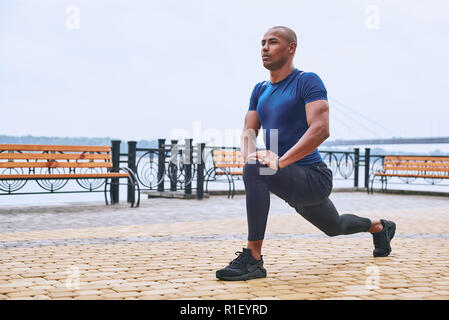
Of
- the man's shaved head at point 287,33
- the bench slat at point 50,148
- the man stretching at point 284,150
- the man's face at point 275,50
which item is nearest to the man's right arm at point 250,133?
the man stretching at point 284,150

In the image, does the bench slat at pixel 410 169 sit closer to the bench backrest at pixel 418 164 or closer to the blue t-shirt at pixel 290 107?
the bench backrest at pixel 418 164

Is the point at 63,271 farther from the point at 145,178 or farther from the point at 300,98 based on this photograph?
the point at 145,178

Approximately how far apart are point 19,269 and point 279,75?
2.12m

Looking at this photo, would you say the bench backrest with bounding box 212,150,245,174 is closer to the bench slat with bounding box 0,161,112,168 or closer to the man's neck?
the bench slat with bounding box 0,161,112,168

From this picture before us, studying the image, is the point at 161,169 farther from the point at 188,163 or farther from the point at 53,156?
the point at 53,156

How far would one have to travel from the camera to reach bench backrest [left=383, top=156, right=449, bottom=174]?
1350 cm

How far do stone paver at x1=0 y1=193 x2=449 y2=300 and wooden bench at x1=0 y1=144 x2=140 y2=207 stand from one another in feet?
2.40

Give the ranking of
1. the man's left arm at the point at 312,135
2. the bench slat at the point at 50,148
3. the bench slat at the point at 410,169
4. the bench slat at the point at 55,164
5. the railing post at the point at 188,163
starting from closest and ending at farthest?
the man's left arm at the point at 312,135 < the bench slat at the point at 55,164 < the bench slat at the point at 50,148 < the railing post at the point at 188,163 < the bench slat at the point at 410,169

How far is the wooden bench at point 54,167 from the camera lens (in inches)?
315

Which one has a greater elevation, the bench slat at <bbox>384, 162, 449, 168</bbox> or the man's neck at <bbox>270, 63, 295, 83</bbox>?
the man's neck at <bbox>270, 63, 295, 83</bbox>

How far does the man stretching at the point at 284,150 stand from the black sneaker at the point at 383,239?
83 cm

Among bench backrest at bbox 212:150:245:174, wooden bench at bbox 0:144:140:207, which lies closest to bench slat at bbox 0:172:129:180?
wooden bench at bbox 0:144:140:207

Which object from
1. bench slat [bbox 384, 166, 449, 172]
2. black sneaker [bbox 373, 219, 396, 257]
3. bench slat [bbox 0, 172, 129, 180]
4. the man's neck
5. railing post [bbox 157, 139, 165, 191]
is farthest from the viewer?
bench slat [bbox 384, 166, 449, 172]

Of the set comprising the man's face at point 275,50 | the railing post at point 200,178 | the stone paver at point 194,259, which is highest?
the man's face at point 275,50
